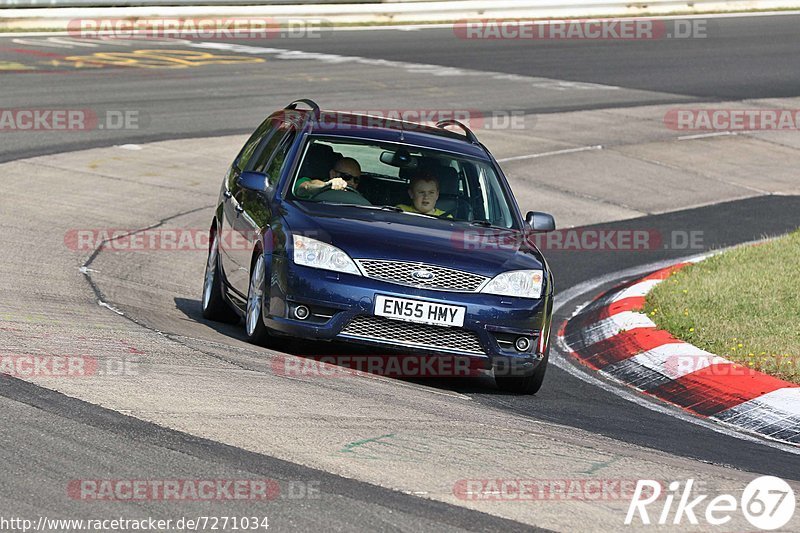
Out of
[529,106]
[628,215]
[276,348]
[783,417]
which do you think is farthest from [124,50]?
[783,417]

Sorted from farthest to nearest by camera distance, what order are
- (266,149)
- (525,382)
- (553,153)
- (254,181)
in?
1. (553,153)
2. (266,149)
3. (254,181)
4. (525,382)

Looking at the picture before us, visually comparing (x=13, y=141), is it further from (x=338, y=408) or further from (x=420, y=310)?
(x=338, y=408)

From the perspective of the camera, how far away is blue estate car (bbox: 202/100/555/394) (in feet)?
27.8

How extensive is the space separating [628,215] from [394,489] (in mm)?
11071

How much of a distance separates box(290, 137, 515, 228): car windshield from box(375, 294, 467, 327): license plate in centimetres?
116

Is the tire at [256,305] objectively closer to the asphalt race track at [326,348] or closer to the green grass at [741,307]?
the asphalt race track at [326,348]

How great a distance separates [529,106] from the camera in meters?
23.1

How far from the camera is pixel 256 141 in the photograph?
35.7ft

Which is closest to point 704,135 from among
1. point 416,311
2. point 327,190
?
point 327,190
